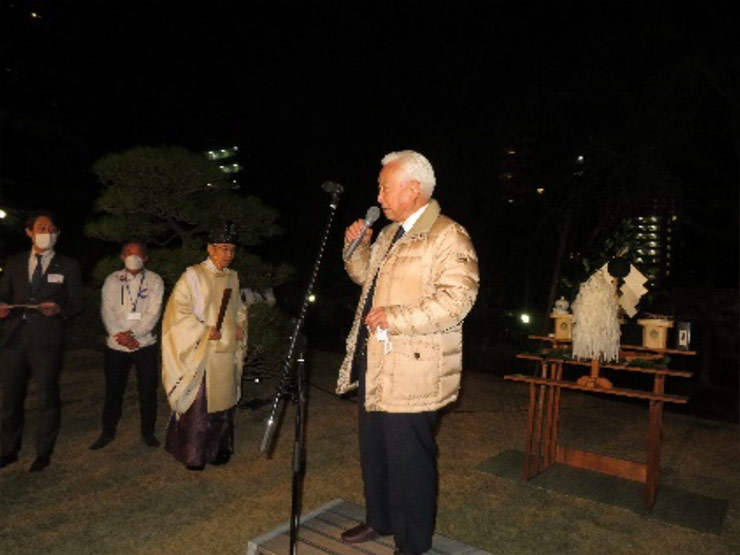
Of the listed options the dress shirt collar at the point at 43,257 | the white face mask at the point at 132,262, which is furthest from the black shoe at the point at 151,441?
the dress shirt collar at the point at 43,257

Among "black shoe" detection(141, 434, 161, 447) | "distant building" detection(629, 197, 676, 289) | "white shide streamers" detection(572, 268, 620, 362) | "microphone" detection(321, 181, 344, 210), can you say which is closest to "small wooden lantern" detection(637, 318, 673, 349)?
"white shide streamers" detection(572, 268, 620, 362)

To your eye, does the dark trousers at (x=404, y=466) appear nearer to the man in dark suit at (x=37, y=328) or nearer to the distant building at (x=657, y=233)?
the man in dark suit at (x=37, y=328)

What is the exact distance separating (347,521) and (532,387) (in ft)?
6.79

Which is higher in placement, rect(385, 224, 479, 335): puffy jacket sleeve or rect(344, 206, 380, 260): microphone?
rect(344, 206, 380, 260): microphone

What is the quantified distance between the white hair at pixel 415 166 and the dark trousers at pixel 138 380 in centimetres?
358

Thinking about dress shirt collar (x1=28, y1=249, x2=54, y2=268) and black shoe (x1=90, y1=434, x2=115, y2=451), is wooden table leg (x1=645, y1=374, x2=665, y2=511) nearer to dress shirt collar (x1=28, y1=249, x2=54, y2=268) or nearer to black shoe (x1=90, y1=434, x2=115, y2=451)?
black shoe (x1=90, y1=434, x2=115, y2=451)

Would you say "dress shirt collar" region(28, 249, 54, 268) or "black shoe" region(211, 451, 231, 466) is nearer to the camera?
"dress shirt collar" region(28, 249, 54, 268)

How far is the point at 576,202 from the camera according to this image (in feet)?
48.7

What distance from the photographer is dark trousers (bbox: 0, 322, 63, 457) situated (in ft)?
15.6

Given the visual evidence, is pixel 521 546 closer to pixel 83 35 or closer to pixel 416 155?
pixel 416 155

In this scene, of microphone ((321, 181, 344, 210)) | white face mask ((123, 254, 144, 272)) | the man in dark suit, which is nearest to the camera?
microphone ((321, 181, 344, 210))

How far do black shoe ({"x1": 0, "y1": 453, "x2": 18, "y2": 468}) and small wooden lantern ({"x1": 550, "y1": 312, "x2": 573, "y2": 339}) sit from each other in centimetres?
482

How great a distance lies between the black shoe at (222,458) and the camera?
5102mm

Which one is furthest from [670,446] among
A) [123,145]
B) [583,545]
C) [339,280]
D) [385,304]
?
[339,280]
